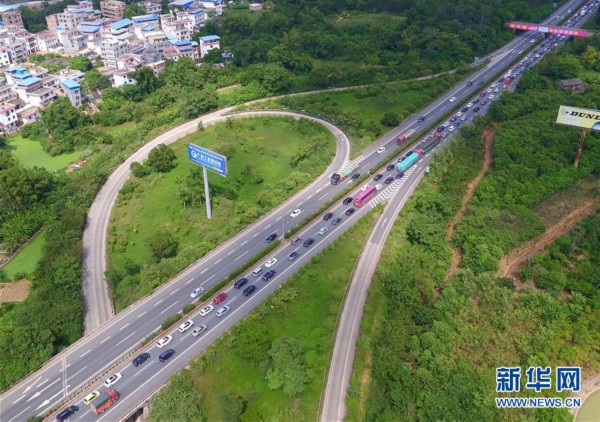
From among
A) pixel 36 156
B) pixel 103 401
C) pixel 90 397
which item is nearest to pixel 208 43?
pixel 36 156

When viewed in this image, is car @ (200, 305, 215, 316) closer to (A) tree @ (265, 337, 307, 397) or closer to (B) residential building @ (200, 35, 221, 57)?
(A) tree @ (265, 337, 307, 397)

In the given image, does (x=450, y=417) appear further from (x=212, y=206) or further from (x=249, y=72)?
(x=249, y=72)

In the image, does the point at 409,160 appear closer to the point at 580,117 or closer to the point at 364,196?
the point at 364,196

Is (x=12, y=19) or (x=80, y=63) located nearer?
(x=80, y=63)

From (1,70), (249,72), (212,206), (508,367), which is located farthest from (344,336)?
(1,70)

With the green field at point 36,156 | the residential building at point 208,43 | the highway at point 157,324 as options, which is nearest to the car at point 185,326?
the highway at point 157,324

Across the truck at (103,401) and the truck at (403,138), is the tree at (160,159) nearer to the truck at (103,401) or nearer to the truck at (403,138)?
the truck at (403,138)
